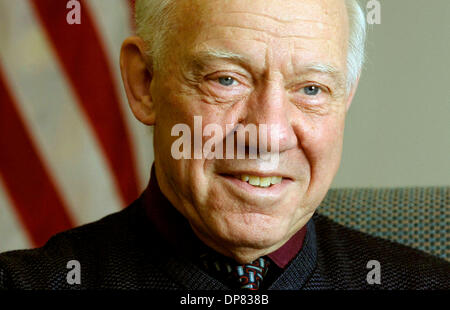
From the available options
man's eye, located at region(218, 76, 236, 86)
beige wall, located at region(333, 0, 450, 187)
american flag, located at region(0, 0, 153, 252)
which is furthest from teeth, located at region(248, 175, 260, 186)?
american flag, located at region(0, 0, 153, 252)

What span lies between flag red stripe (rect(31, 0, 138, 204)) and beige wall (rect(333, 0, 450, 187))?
730 millimetres

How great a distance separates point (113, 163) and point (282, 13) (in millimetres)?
1244

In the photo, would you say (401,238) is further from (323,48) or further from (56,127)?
(56,127)

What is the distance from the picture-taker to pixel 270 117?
1.10 m

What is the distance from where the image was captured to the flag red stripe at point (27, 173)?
7.09 feet

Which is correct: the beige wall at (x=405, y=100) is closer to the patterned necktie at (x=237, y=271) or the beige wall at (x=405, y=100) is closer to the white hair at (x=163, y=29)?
the white hair at (x=163, y=29)

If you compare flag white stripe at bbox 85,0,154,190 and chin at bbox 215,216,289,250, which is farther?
flag white stripe at bbox 85,0,154,190

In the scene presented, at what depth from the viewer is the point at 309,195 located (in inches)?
47.5

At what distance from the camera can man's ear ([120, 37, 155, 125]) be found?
4.23 ft

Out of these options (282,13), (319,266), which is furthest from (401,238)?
(282,13)

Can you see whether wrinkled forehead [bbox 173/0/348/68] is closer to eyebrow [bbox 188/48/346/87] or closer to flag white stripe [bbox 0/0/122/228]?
eyebrow [bbox 188/48/346/87]

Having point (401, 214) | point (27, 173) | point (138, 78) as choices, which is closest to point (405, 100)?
point (401, 214)

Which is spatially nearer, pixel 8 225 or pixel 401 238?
pixel 401 238

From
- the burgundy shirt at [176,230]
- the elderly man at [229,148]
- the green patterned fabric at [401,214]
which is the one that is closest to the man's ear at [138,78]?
the elderly man at [229,148]
